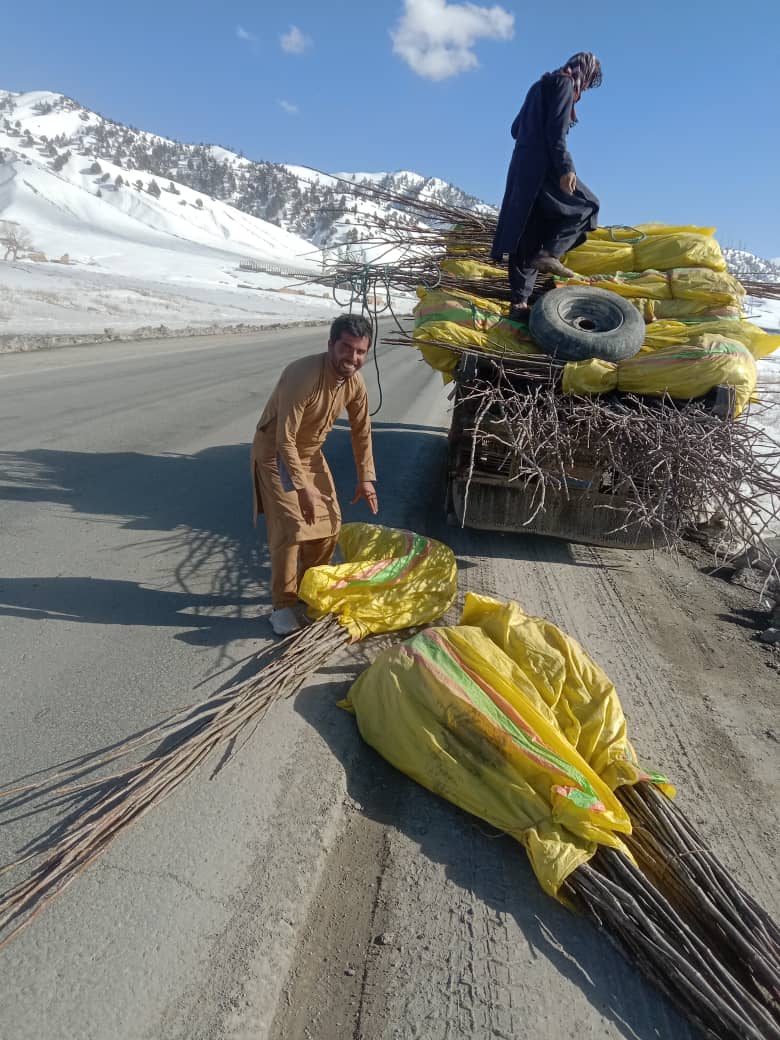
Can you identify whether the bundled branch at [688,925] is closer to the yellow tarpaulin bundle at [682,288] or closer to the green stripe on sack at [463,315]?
the green stripe on sack at [463,315]

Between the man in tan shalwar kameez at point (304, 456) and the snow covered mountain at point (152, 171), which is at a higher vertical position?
the snow covered mountain at point (152, 171)

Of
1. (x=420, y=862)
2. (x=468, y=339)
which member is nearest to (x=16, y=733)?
(x=420, y=862)

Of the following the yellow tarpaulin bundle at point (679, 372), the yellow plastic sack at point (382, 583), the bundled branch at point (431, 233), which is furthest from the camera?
the bundled branch at point (431, 233)

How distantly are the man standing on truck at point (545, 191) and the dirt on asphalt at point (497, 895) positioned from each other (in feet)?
9.49

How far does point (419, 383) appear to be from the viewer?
14.4 metres

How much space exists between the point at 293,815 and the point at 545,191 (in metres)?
4.40

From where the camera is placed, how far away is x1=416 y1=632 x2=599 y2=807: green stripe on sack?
2178mm

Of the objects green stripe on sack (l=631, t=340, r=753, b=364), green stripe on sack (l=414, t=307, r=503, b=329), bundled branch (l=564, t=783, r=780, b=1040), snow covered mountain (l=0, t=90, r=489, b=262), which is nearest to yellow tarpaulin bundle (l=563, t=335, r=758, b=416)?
green stripe on sack (l=631, t=340, r=753, b=364)

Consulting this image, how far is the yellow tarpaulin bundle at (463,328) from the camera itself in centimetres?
448

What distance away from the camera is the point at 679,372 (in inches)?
160

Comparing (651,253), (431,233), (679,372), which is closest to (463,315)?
(679,372)

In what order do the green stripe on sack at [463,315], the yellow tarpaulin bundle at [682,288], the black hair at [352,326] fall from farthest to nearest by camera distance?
the yellow tarpaulin bundle at [682,288] < the green stripe on sack at [463,315] < the black hair at [352,326]

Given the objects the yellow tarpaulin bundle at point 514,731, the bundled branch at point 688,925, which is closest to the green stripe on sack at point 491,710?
the yellow tarpaulin bundle at point 514,731

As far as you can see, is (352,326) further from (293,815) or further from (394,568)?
(293,815)
